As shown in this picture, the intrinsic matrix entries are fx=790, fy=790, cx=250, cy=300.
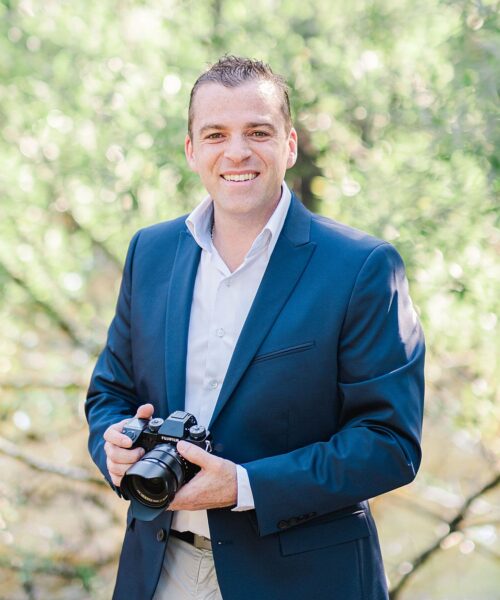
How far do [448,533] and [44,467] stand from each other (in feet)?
7.35

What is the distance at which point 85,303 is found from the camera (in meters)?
4.41

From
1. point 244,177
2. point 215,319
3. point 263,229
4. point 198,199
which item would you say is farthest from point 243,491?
point 198,199

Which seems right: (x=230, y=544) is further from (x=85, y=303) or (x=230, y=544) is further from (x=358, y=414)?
(x=85, y=303)

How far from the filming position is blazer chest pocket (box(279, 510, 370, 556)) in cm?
189

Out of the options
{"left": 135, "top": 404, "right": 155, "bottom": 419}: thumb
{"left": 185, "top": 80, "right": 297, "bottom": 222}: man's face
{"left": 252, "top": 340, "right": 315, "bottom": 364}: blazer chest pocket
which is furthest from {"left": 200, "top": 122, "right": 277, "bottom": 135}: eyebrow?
{"left": 135, "top": 404, "right": 155, "bottom": 419}: thumb

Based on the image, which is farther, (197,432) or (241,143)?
(241,143)

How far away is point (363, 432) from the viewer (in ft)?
5.99

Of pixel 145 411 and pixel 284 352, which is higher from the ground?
pixel 284 352

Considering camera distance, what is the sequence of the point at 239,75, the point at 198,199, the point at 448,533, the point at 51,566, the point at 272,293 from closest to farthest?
the point at 272,293 < the point at 239,75 < the point at 198,199 < the point at 448,533 < the point at 51,566

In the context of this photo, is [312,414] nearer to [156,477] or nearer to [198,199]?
[156,477]

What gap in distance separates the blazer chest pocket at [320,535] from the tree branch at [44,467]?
2787 mm

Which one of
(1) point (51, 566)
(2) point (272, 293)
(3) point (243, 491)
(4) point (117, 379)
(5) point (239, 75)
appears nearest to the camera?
(3) point (243, 491)

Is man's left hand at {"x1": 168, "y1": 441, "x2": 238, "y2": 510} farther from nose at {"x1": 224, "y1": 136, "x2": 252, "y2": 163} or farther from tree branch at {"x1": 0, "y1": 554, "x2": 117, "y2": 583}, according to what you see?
tree branch at {"x1": 0, "y1": 554, "x2": 117, "y2": 583}

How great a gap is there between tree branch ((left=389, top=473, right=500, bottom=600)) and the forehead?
2752 mm
